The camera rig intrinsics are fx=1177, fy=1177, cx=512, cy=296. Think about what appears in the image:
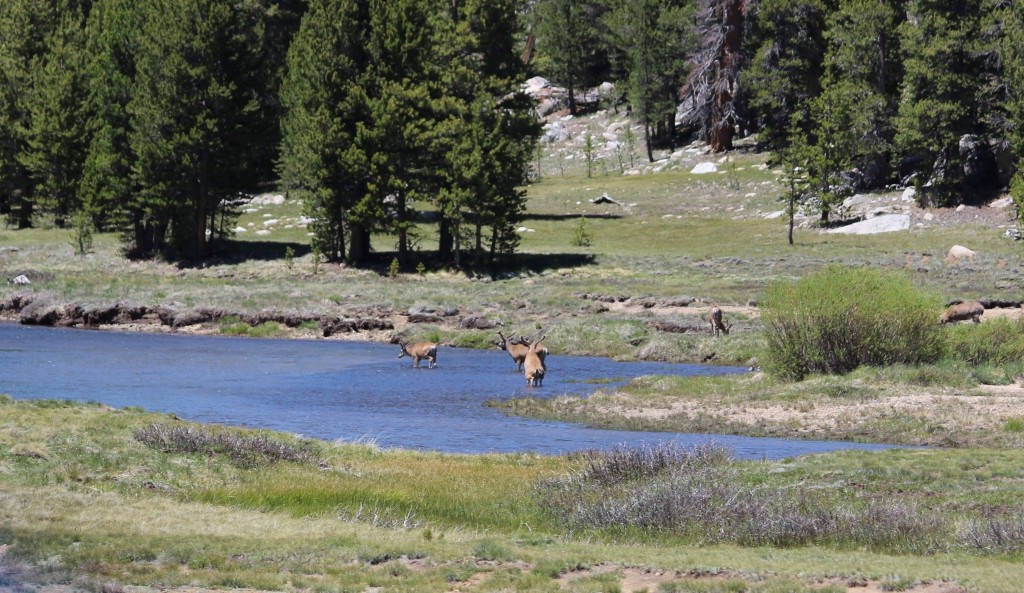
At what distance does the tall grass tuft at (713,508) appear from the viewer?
14.8 meters

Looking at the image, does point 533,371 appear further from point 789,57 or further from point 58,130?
point 789,57

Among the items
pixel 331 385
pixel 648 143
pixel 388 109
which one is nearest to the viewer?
pixel 331 385

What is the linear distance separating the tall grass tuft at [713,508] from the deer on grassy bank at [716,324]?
23.2 m

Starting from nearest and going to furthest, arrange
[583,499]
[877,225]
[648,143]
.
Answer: [583,499], [877,225], [648,143]

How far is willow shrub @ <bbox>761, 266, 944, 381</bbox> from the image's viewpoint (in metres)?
30.7

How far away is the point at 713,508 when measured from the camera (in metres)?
15.8

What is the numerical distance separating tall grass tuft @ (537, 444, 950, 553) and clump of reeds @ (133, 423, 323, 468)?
4.65 m

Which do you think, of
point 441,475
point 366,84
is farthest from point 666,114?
point 441,475

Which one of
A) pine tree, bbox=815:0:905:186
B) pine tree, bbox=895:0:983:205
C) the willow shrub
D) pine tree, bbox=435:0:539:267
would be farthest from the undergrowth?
pine tree, bbox=815:0:905:186

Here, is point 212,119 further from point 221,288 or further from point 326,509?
point 326,509

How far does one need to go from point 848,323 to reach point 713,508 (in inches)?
654

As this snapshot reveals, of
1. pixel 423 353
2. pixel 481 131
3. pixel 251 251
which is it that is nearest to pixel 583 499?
pixel 423 353

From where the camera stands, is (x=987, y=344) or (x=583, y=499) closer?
(x=583, y=499)

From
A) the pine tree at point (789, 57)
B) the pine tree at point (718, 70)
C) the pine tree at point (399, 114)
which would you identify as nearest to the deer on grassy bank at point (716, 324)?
the pine tree at point (399, 114)
